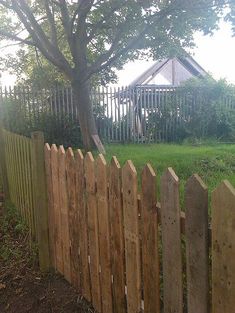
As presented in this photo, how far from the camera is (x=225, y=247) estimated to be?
5.22 feet

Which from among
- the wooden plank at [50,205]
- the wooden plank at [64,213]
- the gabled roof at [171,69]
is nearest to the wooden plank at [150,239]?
the wooden plank at [64,213]

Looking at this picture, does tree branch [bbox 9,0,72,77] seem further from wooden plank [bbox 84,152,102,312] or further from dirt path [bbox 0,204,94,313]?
wooden plank [bbox 84,152,102,312]

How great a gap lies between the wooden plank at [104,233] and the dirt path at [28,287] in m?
0.35

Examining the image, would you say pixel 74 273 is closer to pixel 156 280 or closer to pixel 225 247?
pixel 156 280

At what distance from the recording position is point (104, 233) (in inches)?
103

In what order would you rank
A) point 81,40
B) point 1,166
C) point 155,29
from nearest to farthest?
point 1,166 → point 155,29 → point 81,40

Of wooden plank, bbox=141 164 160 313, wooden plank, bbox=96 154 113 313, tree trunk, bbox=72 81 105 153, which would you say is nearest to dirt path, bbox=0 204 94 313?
wooden plank, bbox=96 154 113 313

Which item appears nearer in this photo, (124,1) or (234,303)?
(234,303)

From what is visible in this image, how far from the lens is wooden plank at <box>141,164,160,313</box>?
2070 millimetres

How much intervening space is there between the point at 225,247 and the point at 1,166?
5132 mm

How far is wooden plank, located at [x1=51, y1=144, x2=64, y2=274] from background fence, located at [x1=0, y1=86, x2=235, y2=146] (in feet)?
28.2

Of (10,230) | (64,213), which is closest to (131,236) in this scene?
(64,213)

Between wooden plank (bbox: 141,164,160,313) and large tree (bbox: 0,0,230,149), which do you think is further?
large tree (bbox: 0,0,230,149)

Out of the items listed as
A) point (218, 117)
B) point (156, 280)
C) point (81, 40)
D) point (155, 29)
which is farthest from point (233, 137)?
point (156, 280)
